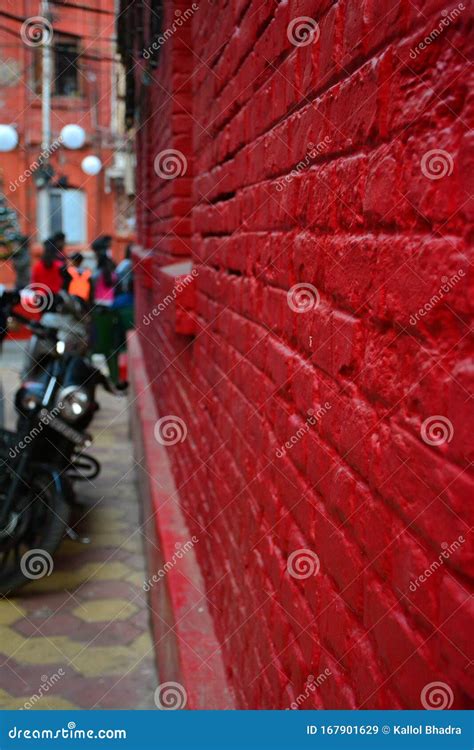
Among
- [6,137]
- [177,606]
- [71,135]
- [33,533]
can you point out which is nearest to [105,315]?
[6,137]

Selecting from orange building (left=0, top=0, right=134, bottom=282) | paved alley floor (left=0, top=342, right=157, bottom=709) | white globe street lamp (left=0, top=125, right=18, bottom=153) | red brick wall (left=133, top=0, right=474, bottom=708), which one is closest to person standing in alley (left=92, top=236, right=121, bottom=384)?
white globe street lamp (left=0, top=125, right=18, bottom=153)

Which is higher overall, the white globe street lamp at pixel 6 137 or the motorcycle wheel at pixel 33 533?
the motorcycle wheel at pixel 33 533

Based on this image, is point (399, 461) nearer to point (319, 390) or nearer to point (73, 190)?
point (319, 390)

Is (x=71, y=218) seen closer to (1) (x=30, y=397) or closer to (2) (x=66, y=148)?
(2) (x=66, y=148)

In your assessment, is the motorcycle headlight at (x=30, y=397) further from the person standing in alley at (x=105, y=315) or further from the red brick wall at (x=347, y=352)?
the person standing in alley at (x=105, y=315)

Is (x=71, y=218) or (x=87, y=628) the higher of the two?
(x=87, y=628)

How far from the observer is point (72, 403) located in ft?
15.6

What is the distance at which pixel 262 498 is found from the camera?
72.9 inches

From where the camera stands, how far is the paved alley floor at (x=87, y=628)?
3465mm

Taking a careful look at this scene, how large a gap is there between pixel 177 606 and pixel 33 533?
6.26 ft

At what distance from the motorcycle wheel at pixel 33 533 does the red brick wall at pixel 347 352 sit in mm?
2131

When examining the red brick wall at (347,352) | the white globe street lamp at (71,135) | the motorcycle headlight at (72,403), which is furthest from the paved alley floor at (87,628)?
the white globe street lamp at (71,135)

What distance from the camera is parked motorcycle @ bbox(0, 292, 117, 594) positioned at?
4348 millimetres

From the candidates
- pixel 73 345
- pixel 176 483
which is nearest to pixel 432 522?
pixel 176 483
